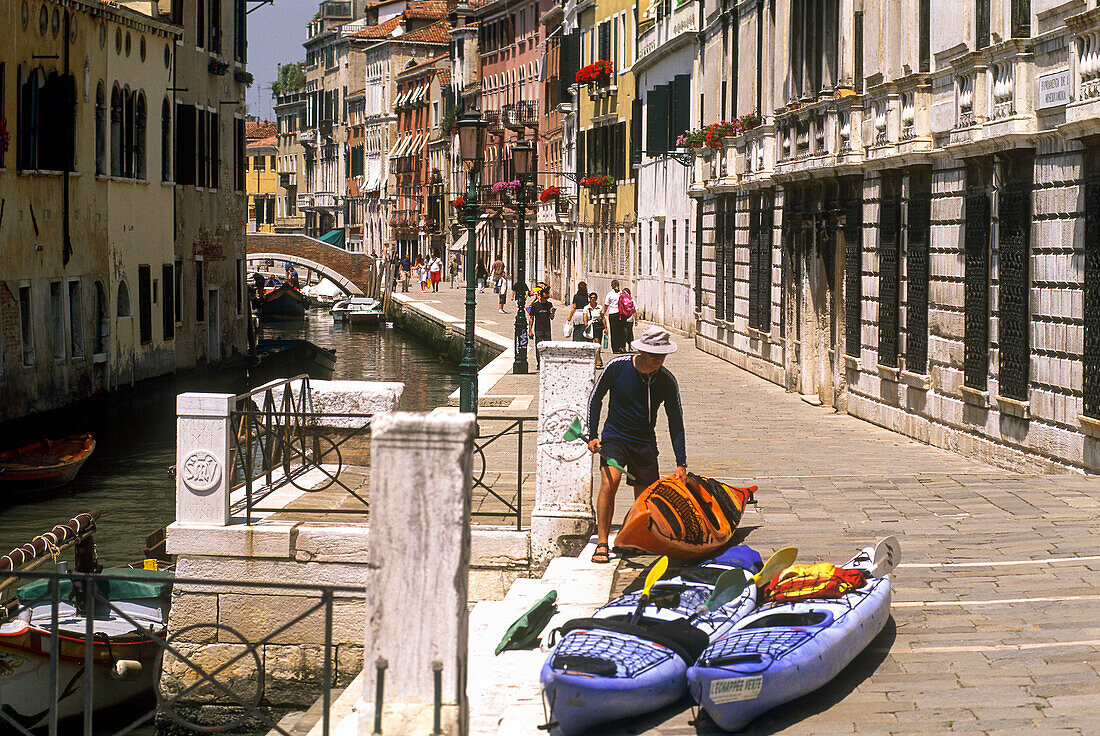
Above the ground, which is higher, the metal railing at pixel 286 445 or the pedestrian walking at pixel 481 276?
the pedestrian walking at pixel 481 276

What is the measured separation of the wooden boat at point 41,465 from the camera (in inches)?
741

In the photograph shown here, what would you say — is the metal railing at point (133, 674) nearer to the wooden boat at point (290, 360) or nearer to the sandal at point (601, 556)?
the sandal at point (601, 556)

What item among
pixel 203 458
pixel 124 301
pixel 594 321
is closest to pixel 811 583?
pixel 203 458

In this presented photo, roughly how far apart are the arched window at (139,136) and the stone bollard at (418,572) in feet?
82.4

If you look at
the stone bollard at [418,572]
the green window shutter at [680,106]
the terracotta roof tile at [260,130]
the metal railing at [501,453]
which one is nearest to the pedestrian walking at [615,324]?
the green window shutter at [680,106]

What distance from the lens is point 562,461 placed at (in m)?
9.79

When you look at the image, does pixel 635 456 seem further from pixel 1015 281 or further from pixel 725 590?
pixel 1015 281

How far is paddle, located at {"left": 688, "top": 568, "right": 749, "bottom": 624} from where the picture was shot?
7.29m

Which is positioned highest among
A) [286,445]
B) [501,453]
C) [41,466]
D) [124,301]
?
[124,301]

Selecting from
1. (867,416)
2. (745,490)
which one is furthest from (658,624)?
(867,416)

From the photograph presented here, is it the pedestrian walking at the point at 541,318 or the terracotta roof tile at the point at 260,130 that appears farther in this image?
the terracotta roof tile at the point at 260,130

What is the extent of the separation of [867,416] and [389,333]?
38.5m

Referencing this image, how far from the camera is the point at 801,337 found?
21734 millimetres

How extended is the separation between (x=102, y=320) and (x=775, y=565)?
68.6ft
